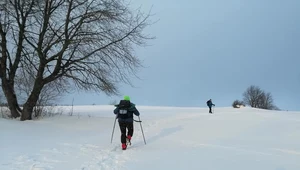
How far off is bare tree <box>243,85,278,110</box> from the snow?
83106 millimetres

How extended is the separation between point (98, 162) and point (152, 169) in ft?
4.91

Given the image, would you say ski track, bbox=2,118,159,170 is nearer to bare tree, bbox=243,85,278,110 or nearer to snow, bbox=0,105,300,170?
snow, bbox=0,105,300,170

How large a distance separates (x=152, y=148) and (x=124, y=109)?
1.76 meters

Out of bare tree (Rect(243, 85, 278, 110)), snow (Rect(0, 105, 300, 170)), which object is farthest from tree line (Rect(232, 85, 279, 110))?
snow (Rect(0, 105, 300, 170))

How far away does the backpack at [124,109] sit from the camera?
38.6 ft

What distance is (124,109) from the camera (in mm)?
11758

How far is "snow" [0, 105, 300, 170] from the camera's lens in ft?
27.1

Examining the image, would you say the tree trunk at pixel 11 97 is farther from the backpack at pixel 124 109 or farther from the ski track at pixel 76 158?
the backpack at pixel 124 109

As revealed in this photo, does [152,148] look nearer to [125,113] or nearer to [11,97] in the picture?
[125,113]

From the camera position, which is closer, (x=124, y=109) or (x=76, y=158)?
(x=76, y=158)

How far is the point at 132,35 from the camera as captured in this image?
17219 millimetres

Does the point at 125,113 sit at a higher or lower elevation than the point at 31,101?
lower

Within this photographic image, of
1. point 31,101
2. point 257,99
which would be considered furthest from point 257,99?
point 31,101

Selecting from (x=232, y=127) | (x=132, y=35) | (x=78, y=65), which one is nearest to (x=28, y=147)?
(x=78, y=65)
